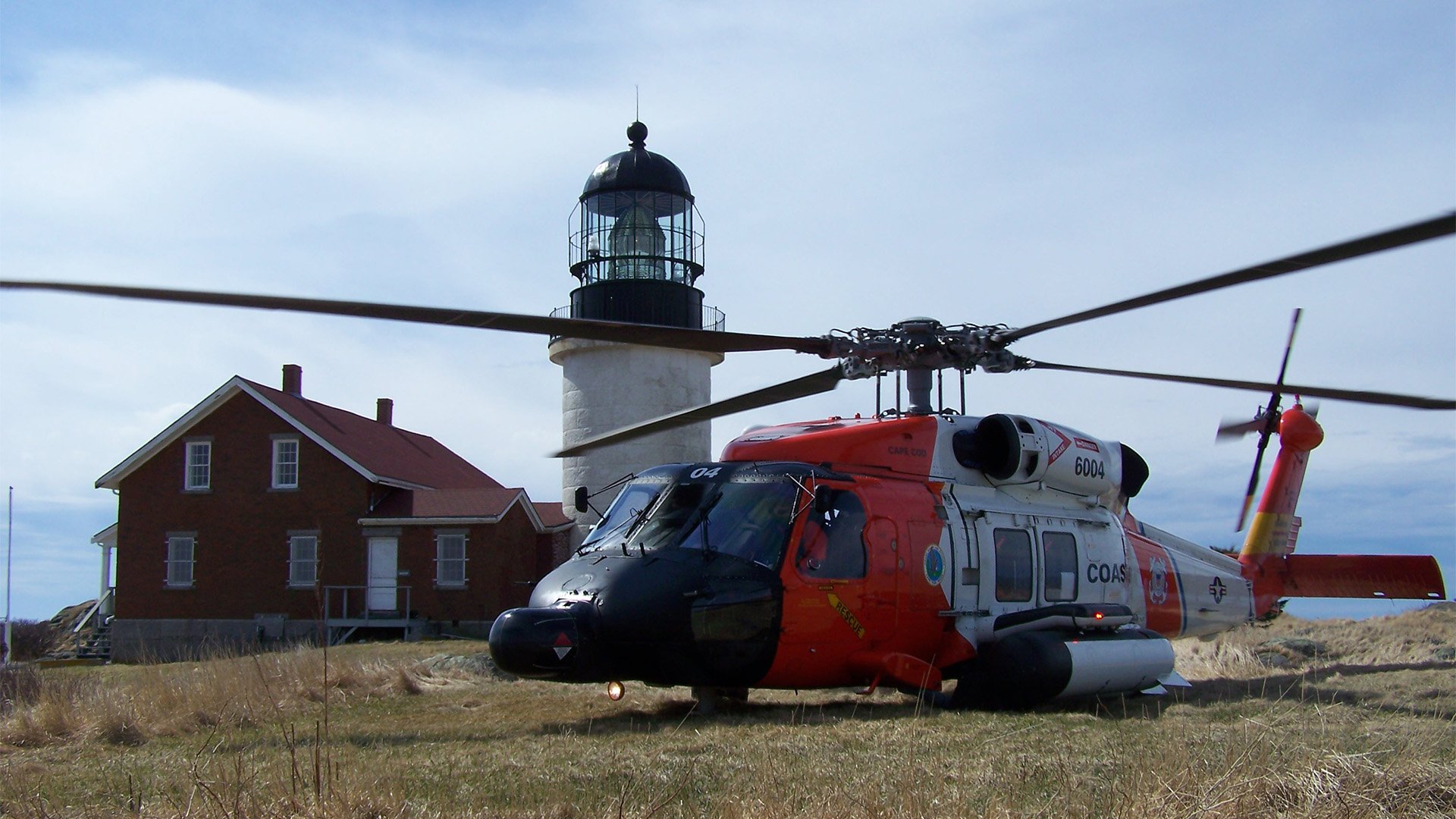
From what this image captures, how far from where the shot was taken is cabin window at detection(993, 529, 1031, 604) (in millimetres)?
12289

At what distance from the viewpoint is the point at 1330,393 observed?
11664 mm

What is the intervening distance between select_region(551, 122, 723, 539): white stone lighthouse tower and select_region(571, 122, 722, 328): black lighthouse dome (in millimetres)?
24

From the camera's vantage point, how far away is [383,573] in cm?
3147

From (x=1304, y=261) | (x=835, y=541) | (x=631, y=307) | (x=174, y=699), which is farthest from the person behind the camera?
(x=631, y=307)

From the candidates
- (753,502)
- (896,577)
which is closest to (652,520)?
(753,502)

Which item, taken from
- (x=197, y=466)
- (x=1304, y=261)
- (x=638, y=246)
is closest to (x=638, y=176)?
(x=638, y=246)

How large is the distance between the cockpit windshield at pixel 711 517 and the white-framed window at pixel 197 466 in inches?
988

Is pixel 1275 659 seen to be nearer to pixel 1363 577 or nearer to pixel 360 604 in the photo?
pixel 1363 577

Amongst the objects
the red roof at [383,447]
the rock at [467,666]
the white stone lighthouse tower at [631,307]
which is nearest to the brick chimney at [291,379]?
the red roof at [383,447]

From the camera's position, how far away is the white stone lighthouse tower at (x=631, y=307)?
2920cm

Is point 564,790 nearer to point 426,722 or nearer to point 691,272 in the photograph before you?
point 426,722

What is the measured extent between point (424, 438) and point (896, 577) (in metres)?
30.9

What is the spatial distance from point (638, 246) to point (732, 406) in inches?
701

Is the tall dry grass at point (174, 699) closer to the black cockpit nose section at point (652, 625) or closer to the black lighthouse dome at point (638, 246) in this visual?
the black cockpit nose section at point (652, 625)
